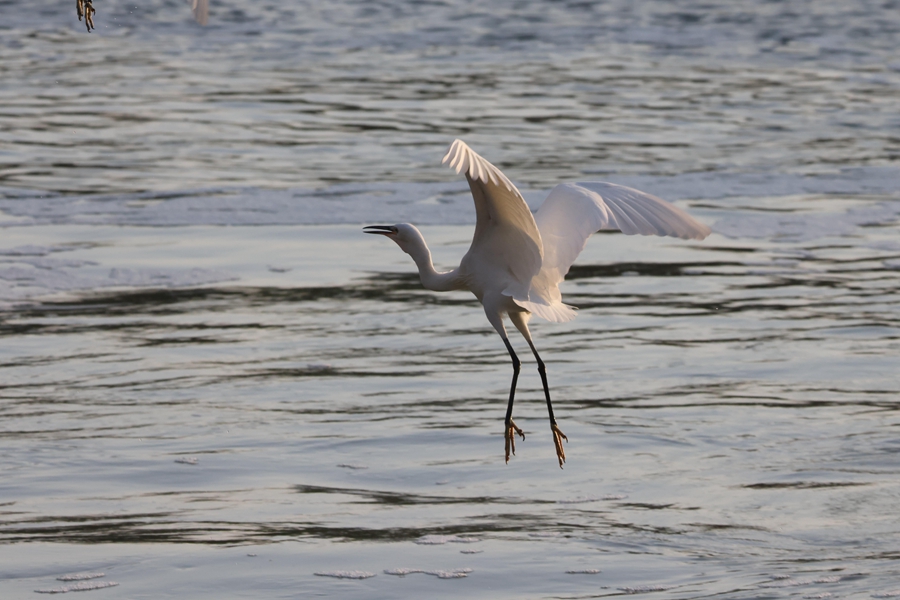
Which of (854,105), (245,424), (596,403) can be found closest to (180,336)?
(245,424)

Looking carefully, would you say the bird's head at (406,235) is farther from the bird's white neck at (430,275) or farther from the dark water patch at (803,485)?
the dark water patch at (803,485)

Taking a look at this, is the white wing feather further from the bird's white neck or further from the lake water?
the lake water

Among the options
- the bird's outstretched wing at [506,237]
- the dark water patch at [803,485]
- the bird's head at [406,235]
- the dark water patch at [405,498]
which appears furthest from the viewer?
the dark water patch at [803,485]

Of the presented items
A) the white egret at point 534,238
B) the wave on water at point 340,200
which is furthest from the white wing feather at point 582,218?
the wave on water at point 340,200

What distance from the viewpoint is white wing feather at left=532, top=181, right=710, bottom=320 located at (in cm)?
633

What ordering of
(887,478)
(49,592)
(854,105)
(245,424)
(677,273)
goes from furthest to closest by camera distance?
1. (854,105)
2. (677,273)
3. (245,424)
4. (887,478)
5. (49,592)

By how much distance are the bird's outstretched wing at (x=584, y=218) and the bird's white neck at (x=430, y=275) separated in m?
0.38

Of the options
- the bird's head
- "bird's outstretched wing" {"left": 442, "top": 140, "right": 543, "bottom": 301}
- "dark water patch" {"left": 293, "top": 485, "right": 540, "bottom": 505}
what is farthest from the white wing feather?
"dark water patch" {"left": 293, "top": 485, "right": 540, "bottom": 505}

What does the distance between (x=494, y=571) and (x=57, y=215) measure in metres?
7.59

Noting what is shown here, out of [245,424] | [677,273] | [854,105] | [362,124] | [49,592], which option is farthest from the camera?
[854,105]

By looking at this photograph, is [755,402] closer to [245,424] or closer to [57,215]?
[245,424]

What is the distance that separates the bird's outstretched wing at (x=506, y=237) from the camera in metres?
6.12

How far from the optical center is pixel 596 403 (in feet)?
27.3

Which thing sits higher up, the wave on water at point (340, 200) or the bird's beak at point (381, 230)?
the bird's beak at point (381, 230)
